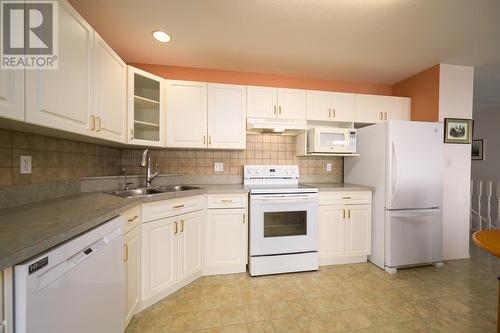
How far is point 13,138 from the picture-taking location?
1318 millimetres

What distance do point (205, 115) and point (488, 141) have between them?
225 inches

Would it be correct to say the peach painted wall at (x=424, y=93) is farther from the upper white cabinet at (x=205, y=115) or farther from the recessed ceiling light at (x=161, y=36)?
the recessed ceiling light at (x=161, y=36)

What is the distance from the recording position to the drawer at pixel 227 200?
219 cm

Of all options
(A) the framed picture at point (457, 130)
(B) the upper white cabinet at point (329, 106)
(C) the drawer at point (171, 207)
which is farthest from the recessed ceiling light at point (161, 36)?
(A) the framed picture at point (457, 130)

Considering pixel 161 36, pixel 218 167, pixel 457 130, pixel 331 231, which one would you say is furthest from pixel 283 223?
pixel 457 130

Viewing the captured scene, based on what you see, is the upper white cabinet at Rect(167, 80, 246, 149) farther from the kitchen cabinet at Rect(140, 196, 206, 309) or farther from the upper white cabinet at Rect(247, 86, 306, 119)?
the kitchen cabinet at Rect(140, 196, 206, 309)

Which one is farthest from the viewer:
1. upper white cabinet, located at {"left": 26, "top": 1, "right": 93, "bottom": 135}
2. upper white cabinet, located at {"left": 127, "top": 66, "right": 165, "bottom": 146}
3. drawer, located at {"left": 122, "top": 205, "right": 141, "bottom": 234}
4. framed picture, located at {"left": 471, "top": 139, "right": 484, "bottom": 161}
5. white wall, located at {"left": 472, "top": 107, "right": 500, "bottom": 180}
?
framed picture, located at {"left": 471, "top": 139, "right": 484, "bottom": 161}

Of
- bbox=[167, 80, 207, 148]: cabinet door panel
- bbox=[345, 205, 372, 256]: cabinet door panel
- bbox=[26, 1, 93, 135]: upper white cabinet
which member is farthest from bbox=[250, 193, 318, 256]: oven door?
bbox=[26, 1, 93, 135]: upper white cabinet

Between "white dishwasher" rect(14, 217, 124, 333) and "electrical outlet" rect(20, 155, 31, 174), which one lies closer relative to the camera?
"white dishwasher" rect(14, 217, 124, 333)

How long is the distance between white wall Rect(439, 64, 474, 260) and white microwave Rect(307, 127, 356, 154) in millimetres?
1139

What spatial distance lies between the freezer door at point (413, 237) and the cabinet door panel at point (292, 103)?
62.1 inches

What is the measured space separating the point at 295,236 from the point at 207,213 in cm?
100

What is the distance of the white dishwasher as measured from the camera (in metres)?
0.67

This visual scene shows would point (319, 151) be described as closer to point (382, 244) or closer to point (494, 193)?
point (382, 244)
